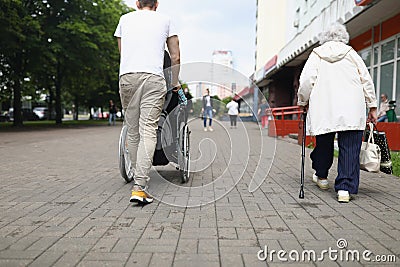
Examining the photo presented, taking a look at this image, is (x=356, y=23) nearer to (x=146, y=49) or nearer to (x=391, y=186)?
(x=391, y=186)

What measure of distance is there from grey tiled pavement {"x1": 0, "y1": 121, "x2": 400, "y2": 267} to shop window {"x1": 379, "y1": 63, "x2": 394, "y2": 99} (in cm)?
837

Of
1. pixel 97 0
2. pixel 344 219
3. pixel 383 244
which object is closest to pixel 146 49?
pixel 344 219

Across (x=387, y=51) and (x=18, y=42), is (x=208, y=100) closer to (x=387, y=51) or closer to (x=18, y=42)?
(x=387, y=51)

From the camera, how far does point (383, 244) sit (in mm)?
2920

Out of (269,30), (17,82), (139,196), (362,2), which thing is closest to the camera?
(139,196)

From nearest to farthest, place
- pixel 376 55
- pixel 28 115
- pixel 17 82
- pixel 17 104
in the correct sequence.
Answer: pixel 376 55
pixel 17 82
pixel 17 104
pixel 28 115

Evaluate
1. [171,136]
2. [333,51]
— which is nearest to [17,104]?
[171,136]

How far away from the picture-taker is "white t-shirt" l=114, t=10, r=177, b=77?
4.17 m

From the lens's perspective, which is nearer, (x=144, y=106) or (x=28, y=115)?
(x=144, y=106)

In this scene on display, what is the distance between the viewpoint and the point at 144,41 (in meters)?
4.17

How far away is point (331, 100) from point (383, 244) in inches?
73.4

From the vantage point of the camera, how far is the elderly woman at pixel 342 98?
4273 millimetres

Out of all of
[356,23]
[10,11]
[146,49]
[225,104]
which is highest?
[10,11]

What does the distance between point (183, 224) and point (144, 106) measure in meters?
1.41
